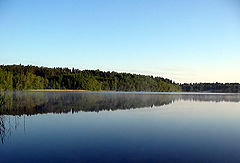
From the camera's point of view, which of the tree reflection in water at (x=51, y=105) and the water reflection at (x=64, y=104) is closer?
the tree reflection in water at (x=51, y=105)

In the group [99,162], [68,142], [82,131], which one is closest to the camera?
[99,162]

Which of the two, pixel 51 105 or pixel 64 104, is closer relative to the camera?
pixel 51 105

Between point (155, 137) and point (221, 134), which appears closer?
→ point (155, 137)

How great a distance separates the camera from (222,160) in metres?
10.6

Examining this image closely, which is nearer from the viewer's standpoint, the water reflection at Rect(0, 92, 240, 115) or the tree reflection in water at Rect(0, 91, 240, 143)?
the tree reflection in water at Rect(0, 91, 240, 143)

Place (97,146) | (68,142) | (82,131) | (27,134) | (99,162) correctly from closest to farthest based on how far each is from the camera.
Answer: (99,162) → (97,146) → (68,142) → (27,134) → (82,131)

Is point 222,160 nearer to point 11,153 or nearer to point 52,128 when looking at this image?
point 11,153

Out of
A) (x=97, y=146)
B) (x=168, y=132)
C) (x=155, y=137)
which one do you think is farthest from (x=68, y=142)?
(x=168, y=132)

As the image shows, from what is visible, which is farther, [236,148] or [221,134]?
[221,134]

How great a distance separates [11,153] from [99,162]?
5.75 metres

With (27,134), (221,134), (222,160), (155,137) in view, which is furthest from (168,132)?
(27,134)

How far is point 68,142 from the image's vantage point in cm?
1330

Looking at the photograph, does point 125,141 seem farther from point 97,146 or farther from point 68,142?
point 68,142

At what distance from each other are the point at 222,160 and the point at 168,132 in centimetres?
684
